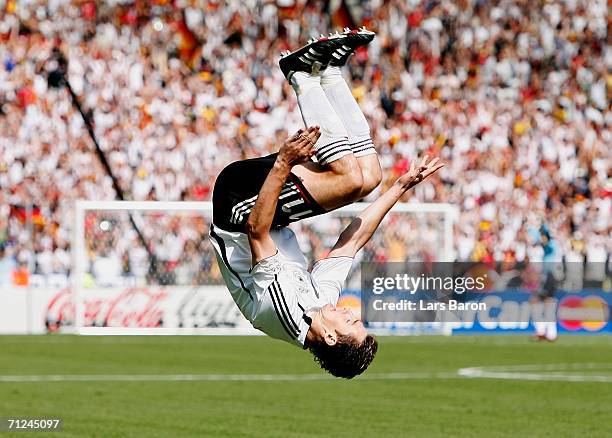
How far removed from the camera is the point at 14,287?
24609mm

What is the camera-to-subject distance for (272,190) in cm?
812

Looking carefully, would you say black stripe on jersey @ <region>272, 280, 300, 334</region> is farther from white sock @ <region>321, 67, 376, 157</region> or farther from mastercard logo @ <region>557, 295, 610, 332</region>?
mastercard logo @ <region>557, 295, 610, 332</region>

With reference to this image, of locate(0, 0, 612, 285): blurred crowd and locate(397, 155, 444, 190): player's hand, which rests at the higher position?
locate(397, 155, 444, 190): player's hand

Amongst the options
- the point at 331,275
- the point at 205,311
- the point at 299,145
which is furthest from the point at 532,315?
the point at 299,145

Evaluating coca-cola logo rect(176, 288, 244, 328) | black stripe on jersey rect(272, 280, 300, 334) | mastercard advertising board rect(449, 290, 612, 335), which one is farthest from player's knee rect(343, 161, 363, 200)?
mastercard advertising board rect(449, 290, 612, 335)

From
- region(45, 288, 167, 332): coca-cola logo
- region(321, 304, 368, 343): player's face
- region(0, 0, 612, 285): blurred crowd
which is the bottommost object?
region(45, 288, 167, 332): coca-cola logo

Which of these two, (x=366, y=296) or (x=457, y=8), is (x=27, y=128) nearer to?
(x=366, y=296)

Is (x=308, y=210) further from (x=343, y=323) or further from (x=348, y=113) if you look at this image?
(x=348, y=113)

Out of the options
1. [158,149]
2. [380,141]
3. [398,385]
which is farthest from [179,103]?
[398,385]

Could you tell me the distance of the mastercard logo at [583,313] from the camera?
25312 millimetres

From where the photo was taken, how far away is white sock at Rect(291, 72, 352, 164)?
29.7ft

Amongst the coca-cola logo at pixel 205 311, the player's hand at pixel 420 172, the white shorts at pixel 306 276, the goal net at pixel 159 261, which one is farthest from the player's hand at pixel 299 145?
the coca-cola logo at pixel 205 311

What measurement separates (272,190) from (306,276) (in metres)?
0.94

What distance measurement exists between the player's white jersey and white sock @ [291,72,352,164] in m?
0.64
